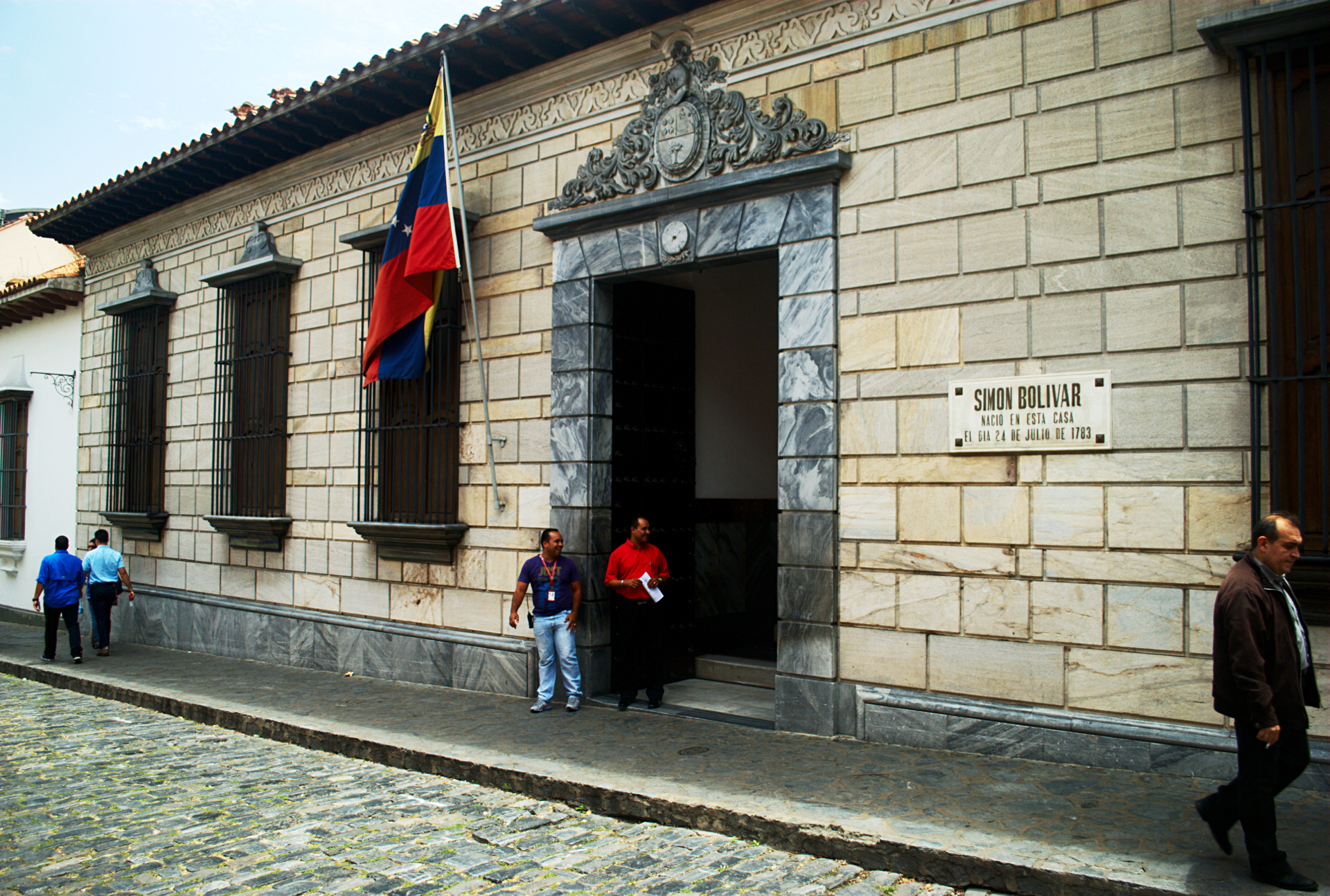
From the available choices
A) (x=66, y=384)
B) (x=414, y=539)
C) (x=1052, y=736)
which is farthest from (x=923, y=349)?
(x=66, y=384)

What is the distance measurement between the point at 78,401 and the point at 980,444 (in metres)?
15.0

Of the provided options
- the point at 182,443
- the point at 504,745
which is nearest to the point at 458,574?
the point at 504,745

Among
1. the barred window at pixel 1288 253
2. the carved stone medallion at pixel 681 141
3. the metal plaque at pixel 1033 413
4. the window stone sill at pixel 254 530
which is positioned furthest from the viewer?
the window stone sill at pixel 254 530

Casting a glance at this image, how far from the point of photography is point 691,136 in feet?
27.1

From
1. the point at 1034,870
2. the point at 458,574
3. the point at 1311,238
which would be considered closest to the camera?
the point at 1034,870

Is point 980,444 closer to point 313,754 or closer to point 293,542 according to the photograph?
point 313,754

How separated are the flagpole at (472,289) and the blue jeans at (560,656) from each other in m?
1.50

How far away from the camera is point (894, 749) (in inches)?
268

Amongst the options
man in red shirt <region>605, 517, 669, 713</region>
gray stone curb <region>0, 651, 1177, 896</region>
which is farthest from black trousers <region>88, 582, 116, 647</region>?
man in red shirt <region>605, 517, 669, 713</region>

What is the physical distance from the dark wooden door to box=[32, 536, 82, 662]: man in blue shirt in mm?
7371

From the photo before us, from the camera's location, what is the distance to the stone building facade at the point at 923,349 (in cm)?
597

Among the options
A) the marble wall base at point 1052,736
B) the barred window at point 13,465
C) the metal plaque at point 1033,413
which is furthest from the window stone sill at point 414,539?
the barred window at point 13,465

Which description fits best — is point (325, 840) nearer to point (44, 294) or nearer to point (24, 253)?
point (44, 294)

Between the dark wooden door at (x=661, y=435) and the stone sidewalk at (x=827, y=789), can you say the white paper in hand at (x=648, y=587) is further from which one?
the stone sidewalk at (x=827, y=789)
